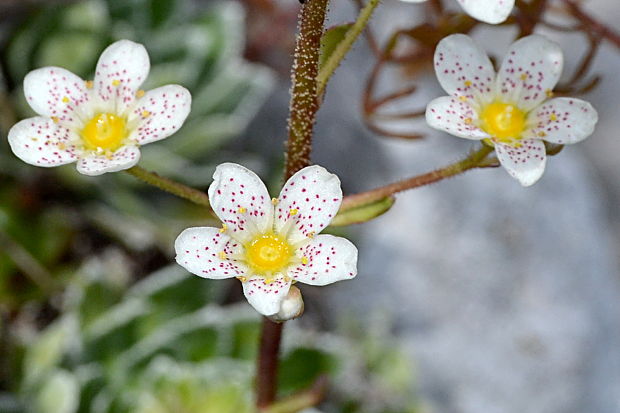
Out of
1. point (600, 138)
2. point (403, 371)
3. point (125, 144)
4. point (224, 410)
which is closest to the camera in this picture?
point (125, 144)

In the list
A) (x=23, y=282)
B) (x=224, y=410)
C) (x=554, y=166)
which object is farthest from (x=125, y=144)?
(x=554, y=166)

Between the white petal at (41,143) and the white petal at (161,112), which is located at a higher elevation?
the white petal at (161,112)

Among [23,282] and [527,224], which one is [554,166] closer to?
[527,224]

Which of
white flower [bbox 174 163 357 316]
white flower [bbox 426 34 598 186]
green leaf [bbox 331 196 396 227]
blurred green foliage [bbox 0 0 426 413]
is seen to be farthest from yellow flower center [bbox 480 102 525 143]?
blurred green foliage [bbox 0 0 426 413]

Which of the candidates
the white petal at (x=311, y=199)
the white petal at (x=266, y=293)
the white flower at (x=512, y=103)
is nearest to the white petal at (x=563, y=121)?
the white flower at (x=512, y=103)

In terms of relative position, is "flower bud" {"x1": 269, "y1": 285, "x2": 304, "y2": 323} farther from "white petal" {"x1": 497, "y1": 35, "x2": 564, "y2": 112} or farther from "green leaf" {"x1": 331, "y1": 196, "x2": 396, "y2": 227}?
"white petal" {"x1": 497, "y1": 35, "x2": 564, "y2": 112}

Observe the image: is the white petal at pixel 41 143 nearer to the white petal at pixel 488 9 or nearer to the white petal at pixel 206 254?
the white petal at pixel 206 254
